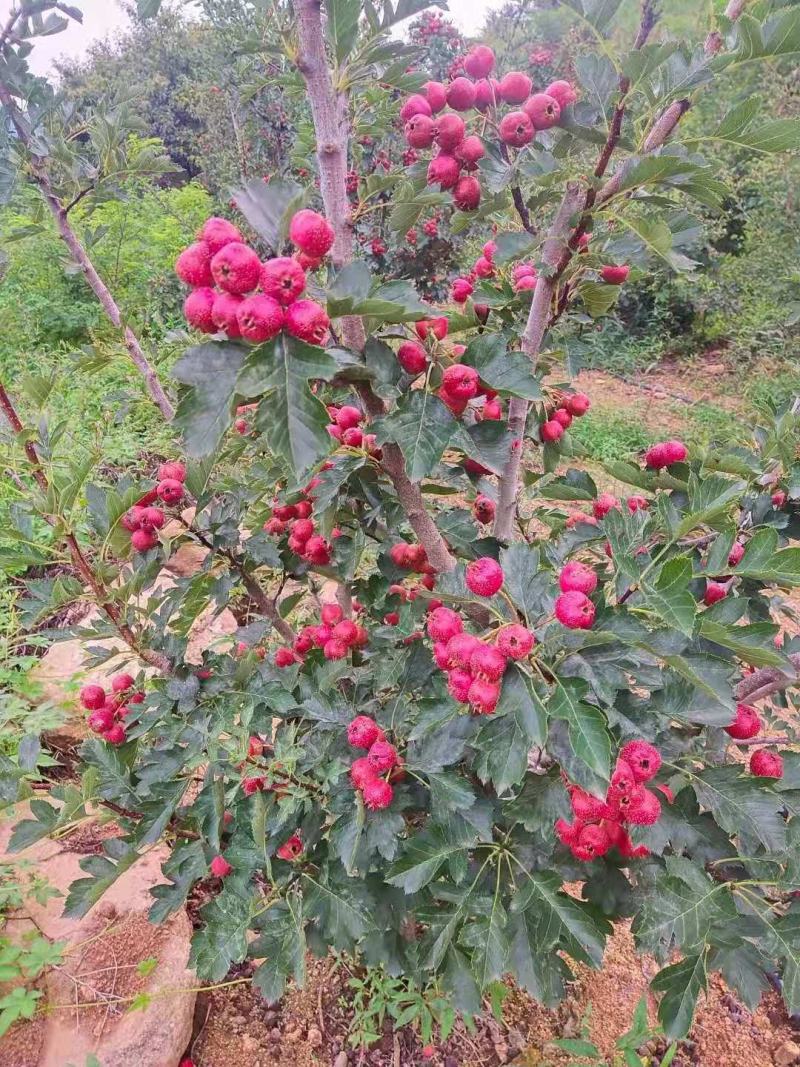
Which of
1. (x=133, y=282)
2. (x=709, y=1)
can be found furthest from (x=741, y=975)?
(x=133, y=282)

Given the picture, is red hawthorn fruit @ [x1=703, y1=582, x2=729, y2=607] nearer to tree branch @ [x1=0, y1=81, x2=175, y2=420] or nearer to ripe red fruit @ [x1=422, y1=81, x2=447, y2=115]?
ripe red fruit @ [x1=422, y1=81, x2=447, y2=115]

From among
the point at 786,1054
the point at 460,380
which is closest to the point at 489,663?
the point at 460,380

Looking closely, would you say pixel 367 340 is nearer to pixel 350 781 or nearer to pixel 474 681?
pixel 474 681

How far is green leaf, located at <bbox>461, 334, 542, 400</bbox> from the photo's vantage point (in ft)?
3.26

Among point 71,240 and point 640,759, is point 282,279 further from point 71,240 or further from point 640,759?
point 71,240

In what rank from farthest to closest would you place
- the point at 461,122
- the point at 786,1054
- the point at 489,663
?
the point at 786,1054 < the point at 461,122 < the point at 489,663

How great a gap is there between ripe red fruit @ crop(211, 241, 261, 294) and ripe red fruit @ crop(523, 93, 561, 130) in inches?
23.8

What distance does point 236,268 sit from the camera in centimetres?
70

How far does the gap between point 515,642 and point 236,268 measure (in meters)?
0.59

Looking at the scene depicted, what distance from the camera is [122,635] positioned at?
4.38 feet

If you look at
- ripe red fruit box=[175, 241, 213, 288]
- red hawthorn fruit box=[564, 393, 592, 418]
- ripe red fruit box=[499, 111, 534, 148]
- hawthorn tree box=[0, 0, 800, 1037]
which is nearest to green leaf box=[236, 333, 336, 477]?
hawthorn tree box=[0, 0, 800, 1037]

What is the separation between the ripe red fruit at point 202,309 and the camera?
738mm

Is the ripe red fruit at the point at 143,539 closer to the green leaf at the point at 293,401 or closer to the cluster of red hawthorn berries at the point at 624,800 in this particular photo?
the green leaf at the point at 293,401

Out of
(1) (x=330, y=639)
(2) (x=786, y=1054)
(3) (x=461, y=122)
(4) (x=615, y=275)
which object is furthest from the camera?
(2) (x=786, y=1054)
